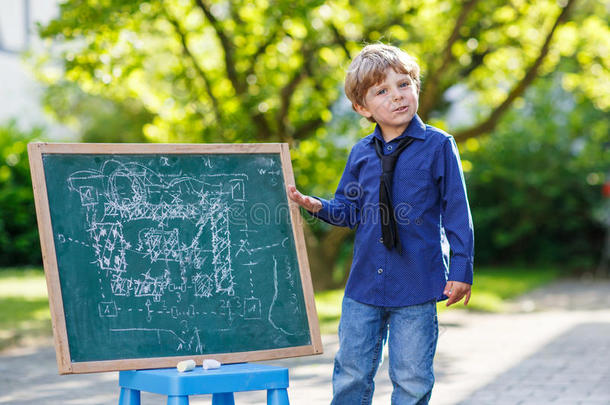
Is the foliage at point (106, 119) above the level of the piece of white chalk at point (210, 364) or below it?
above

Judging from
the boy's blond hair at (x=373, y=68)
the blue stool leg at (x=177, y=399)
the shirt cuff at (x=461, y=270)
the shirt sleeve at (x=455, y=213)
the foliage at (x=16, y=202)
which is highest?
the foliage at (x=16, y=202)

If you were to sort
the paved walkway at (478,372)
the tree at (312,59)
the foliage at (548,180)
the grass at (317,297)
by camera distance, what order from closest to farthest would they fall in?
the paved walkway at (478,372) → the grass at (317,297) → the tree at (312,59) → the foliage at (548,180)

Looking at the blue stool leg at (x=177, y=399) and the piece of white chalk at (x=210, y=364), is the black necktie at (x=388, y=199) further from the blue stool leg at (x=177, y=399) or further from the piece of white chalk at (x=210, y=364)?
the blue stool leg at (x=177, y=399)

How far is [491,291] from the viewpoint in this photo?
14.3m

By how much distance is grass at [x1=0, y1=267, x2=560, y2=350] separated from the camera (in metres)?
9.42

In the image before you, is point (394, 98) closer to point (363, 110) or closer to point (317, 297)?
point (363, 110)

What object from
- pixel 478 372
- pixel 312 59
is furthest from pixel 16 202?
pixel 478 372

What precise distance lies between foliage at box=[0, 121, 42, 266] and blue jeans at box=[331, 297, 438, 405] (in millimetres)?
14323

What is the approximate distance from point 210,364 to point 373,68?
1414mm

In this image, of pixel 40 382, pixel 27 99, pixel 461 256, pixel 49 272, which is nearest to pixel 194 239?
pixel 49 272

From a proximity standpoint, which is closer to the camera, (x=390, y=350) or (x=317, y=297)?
(x=390, y=350)

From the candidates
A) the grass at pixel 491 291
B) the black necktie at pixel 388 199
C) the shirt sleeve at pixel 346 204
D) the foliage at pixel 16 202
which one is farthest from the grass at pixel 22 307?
the black necktie at pixel 388 199

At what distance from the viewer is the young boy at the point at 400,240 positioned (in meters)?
3.40

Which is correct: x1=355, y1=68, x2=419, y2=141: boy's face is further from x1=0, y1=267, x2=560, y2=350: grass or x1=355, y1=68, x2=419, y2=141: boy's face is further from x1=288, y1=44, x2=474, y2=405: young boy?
x1=0, y1=267, x2=560, y2=350: grass
